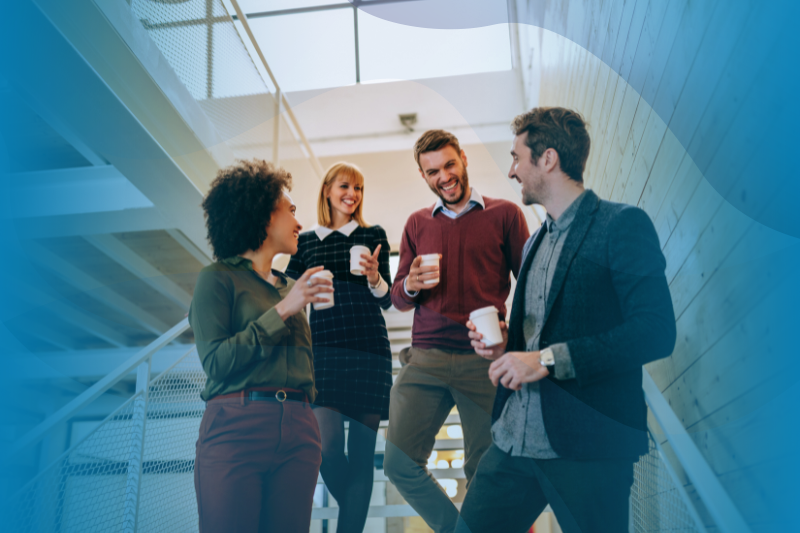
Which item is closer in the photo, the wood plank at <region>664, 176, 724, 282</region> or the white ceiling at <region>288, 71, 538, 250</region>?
the wood plank at <region>664, 176, 724, 282</region>

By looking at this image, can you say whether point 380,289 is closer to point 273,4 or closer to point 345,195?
point 345,195

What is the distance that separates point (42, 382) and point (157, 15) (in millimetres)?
645

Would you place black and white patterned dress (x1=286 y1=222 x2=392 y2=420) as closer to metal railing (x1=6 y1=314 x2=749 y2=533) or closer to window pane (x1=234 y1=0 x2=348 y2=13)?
metal railing (x1=6 y1=314 x2=749 y2=533)

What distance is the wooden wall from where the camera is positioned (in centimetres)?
36

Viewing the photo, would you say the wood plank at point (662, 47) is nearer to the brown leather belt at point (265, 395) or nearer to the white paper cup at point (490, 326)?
the white paper cup at point (490, 326)

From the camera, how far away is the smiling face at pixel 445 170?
82 cm

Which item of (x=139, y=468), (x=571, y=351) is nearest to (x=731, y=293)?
(x=571, y=351)

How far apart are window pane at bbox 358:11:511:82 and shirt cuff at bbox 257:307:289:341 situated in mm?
407

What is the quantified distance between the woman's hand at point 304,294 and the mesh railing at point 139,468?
0.41 m

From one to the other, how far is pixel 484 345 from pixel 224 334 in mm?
349

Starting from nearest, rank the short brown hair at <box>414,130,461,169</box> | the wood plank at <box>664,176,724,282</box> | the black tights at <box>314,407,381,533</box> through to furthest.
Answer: the wood plank at <box>664,176,724,282</box>, the short brown hair at <box>414,130,461,169</box>, the black tights at <box>314,407,381,533</box>

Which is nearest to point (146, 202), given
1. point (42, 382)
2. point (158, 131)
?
point (158, 131)

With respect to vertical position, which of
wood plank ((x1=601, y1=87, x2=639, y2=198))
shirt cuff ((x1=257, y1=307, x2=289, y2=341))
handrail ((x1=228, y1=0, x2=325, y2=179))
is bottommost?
shirt cuff ((x1=257, y1=307, x2=289, y2=341))

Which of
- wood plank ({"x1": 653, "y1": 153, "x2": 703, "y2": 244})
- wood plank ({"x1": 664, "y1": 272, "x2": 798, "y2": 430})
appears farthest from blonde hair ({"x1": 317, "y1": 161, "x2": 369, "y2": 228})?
wood plank ({"x1": 664, "y1": 272, "x2": 798, "y2": 430})
